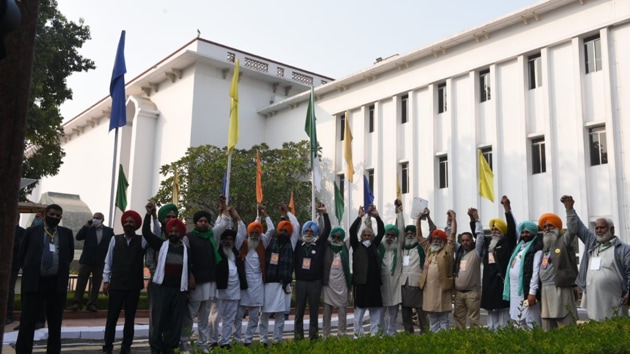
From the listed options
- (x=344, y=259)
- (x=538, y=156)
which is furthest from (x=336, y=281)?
(x=538, y=156)

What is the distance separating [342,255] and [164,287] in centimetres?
296

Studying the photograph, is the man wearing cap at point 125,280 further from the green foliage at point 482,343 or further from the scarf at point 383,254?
the scarf at point 383,254

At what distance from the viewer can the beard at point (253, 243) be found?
8523 mm

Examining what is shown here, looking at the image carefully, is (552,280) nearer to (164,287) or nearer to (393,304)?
(393,304)

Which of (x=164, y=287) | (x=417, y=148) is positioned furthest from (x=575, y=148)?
(x=164, y=287)

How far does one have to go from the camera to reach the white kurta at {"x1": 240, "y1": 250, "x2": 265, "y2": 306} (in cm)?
830

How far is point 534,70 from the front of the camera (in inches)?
786

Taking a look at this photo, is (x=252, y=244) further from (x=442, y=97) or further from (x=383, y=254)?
(x=442, y=97)

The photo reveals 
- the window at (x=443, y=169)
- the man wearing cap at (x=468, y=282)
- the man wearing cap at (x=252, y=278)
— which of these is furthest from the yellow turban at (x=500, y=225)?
the window at (x=443, y=169)

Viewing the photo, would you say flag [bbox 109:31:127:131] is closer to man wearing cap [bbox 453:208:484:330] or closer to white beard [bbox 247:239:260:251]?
white beard [bbox 247:239:260:251]

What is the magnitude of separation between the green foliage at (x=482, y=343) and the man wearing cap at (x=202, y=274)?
3181mm

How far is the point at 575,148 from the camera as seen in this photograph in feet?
59.6

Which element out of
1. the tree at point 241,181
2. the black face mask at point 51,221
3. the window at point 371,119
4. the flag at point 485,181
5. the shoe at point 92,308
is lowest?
the shoe at point 92,308

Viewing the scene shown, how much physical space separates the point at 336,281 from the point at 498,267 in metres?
2.37
